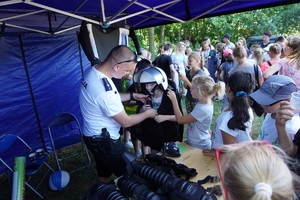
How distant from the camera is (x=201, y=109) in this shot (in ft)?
7.41

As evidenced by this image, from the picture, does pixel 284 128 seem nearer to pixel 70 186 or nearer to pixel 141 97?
pixel 141 97

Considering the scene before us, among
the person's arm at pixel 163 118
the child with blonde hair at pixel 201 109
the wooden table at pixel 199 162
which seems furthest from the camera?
the person's arm at pixel 163 118

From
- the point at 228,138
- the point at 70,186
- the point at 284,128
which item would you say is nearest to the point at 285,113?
the point at 284,128

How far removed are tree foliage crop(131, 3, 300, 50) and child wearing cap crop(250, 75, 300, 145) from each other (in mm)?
13823

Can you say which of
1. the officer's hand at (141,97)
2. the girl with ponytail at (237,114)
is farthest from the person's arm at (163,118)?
the girl with ponytail at (237,114)

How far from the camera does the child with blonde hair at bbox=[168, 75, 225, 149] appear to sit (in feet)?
7.45

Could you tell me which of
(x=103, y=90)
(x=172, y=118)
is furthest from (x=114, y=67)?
(x=172, y=118)

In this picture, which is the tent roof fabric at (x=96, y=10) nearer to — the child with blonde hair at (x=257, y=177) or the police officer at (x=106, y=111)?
the police officer at (x=106, y=111)

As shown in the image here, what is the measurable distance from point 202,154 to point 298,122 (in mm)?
852

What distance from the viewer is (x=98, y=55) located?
3.08 meters

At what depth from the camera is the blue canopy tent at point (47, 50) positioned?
3107 millimetres

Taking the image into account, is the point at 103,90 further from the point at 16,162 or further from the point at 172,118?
the point at 16,162

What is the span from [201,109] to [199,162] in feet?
2.11

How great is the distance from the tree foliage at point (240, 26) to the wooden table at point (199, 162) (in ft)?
44.9
